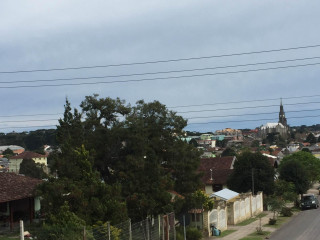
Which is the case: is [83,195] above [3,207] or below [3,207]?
above

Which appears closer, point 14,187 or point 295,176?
point 14,187

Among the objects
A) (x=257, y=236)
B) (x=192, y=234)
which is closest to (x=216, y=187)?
(x=257, y=236)

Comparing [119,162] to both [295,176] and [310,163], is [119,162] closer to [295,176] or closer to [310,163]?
[295,176]

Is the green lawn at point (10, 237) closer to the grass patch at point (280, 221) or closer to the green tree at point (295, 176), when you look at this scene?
the grass patch at point (280, 221)

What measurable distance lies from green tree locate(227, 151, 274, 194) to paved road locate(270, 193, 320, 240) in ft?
25.1

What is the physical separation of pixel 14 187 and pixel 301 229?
19198 mm

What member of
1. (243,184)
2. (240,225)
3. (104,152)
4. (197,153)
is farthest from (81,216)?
(243,184)

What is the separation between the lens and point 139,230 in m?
17.8

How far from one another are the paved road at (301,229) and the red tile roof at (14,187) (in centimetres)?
1521

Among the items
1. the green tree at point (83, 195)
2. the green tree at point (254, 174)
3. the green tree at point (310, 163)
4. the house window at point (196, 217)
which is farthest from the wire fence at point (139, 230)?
the green tree at point (310, 163)

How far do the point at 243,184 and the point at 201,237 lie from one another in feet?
72.7

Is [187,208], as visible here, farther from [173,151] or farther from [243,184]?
[243,184]

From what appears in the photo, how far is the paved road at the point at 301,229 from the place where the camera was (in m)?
26.8

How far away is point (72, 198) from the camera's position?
1661 centimetres
